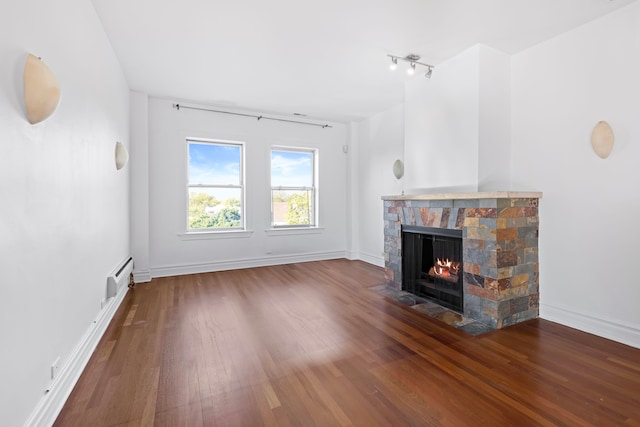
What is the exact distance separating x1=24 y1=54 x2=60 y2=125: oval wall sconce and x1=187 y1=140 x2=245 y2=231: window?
11.4ft

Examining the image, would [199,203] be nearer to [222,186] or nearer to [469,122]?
[222,186]

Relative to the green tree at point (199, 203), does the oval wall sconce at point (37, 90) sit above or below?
above

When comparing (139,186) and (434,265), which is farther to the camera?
(139,186)

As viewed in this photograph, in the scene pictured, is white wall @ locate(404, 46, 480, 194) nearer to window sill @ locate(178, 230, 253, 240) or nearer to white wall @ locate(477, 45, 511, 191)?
white wall @ locate(477, 45, 511, 191)

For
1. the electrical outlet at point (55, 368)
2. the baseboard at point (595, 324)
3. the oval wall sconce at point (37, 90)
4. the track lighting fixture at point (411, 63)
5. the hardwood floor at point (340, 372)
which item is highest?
the track lighting fixture at point (411, 63)

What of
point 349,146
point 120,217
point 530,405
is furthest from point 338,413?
point 349,146

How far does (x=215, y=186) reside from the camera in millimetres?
Result: 5039

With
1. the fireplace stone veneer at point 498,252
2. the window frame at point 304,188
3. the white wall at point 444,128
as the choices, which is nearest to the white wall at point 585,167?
the fireplace stone veneer at point 498,252

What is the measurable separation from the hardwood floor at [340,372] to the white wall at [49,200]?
0.42 meters

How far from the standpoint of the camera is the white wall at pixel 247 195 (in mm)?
4598

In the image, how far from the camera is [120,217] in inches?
140

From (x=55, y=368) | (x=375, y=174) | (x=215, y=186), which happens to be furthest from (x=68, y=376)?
(x=375, y=174)

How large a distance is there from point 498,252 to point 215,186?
4185 millimetres

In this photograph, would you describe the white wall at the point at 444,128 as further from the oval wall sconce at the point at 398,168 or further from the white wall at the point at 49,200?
the white wall at the point at 49,200
